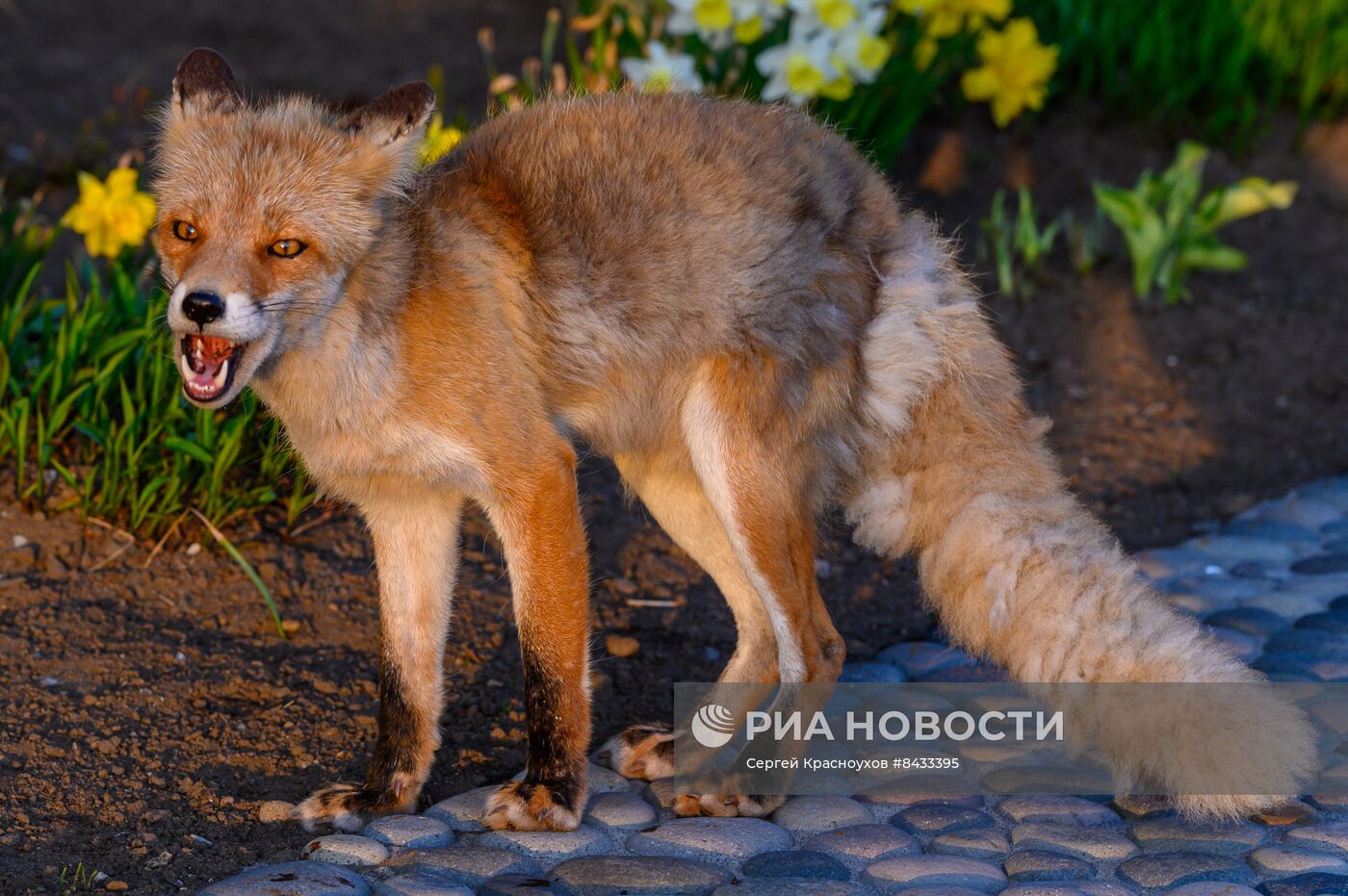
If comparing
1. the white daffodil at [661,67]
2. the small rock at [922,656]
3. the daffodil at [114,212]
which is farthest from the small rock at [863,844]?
the white daffodil at [661,67]

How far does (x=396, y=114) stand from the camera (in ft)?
11.8

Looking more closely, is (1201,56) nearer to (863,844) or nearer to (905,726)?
(905,726)

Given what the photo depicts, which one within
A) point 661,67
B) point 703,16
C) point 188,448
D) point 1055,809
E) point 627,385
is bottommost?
point 1055,809

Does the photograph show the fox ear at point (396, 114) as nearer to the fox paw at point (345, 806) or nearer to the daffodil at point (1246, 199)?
the fox paw at point (345, 806)

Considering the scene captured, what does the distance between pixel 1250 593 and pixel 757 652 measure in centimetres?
206

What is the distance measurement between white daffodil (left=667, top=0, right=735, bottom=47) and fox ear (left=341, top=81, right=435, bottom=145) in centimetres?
319

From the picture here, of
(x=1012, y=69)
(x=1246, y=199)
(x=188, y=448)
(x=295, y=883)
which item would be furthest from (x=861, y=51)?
(x=295, y=883)

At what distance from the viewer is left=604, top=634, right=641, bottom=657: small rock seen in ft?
15.9

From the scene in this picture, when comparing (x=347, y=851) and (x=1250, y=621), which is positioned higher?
(x=1250, y=621)

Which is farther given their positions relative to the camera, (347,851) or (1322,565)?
(1322,565)

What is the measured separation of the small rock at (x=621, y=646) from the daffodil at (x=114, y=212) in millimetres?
2265

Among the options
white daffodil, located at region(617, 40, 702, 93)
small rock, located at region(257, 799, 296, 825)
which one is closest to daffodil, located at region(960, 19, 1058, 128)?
white daffodil, located at region(617, 40, 702, 93)

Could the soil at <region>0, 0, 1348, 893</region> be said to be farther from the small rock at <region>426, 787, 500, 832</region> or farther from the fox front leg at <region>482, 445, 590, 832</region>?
the fox front leg at <region>482, 445, 590, 832</region>

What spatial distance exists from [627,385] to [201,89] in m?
1.37
